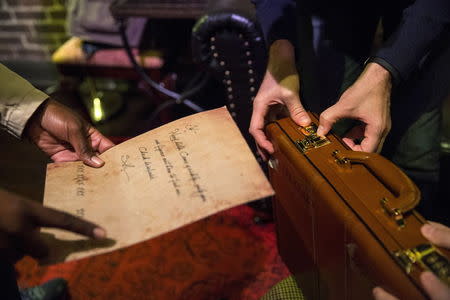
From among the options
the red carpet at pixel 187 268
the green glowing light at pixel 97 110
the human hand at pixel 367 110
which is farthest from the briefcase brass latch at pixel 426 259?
the green glowing light at pixel 97 110

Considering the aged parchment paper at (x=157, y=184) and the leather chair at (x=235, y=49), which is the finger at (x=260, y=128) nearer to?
the aged parchment paper at (x=157, y=184)

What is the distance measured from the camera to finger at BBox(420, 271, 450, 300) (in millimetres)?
515

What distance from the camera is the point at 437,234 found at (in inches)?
23.7

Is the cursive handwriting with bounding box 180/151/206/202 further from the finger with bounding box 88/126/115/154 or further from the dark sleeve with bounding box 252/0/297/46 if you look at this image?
the dark sleeve with bounding box 252/0/297/46

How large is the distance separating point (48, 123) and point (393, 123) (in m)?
0.96

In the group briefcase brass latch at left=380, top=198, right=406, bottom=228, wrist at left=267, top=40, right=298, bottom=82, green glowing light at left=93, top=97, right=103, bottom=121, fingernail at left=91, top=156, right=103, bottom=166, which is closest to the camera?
briefcase brass latch at left=380, top=198, right=406, bottom=228

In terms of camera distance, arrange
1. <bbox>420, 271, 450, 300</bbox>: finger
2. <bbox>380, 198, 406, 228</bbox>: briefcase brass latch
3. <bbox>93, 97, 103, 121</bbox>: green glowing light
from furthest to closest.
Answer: <bbox>93, 97, 103, 121</bbox>: green glowing light → <bbox>380, 198, 406, 228</bbox>: briefcase brass latch → <bbox>420, 271, 450, 300</bbox>: finger

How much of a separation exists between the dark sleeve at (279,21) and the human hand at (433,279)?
72 cm

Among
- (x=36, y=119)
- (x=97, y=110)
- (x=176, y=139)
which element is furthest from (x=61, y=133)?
(x=97, y=110)

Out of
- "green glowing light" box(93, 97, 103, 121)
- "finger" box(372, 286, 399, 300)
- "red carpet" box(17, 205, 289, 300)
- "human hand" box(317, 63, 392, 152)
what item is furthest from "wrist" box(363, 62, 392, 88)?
"green glowing light" box(93, 97, 103, 121)

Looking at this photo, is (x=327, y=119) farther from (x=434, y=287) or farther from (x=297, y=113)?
A: (x=434, y=287)

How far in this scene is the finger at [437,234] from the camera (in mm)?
598

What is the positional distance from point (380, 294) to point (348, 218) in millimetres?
127

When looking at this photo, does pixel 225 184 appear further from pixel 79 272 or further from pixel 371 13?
pixel 79 272
